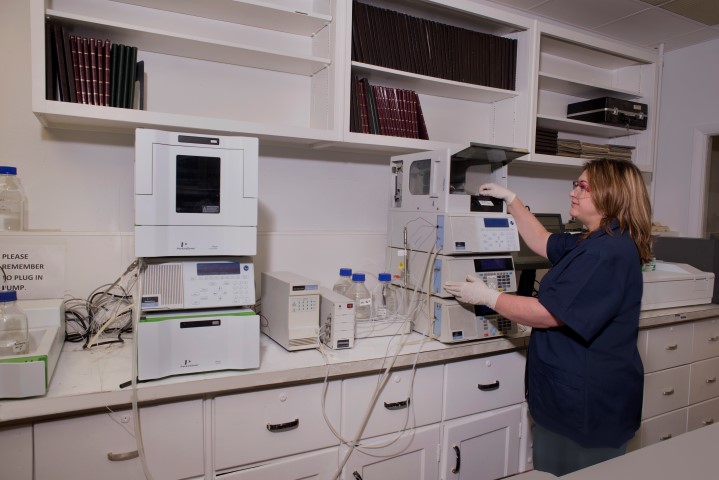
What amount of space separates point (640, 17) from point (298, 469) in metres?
2.90

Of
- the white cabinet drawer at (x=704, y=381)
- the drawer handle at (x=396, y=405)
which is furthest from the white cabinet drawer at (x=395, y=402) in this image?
the white cabinet drawer at (x=704, y=381)

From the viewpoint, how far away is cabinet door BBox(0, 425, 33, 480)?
3.97 feet

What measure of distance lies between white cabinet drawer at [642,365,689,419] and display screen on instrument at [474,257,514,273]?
1075 mm

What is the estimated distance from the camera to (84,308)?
5.96 feet

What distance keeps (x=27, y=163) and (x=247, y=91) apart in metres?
0.88

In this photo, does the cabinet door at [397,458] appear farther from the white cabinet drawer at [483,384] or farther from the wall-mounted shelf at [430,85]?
the wall-mounted shelf at [430,85]

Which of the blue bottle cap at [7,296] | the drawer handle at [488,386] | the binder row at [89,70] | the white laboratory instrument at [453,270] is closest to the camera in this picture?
the blue bottle cap at [7,296]

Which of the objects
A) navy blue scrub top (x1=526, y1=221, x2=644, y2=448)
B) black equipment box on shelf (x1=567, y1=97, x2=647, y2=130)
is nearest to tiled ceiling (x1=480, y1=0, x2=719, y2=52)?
black equipment box on shelf (x1=567, y1=97, x2=647, y2=130)

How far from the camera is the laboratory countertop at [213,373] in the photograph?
48.6 inches

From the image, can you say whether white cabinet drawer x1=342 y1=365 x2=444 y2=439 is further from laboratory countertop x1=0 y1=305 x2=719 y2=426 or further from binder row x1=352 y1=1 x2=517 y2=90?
binder row x1=352 y1=1 x2=517 y2=90

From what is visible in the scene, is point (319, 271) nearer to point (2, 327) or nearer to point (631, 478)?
point (2, 327)

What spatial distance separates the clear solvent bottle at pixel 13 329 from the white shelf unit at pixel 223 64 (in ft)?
2.03

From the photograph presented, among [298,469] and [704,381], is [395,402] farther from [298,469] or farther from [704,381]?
[704,381]

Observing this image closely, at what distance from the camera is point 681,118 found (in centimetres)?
312
